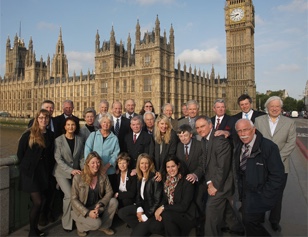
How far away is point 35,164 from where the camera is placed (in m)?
4.37

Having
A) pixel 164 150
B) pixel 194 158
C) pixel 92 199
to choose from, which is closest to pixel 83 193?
pixel 92 199

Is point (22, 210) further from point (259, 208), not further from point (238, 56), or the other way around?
point (238, 56)

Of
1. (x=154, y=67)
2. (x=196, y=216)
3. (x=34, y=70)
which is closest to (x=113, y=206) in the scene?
(x=196, y=216)

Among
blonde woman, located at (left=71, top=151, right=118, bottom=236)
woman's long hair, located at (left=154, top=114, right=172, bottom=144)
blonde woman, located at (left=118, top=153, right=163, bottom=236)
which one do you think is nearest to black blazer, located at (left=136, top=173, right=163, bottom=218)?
blonde woman, located at (left=118, top=153, right=163, bottom=236)

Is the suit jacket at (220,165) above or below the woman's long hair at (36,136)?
below

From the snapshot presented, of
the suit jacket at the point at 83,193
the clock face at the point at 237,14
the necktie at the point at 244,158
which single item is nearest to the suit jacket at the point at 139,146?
the suit jacket at the point at 83,193

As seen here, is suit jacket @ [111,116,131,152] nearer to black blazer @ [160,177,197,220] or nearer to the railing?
black blazer @ [160,177,197,220]

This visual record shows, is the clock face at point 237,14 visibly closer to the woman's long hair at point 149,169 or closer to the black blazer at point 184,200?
the woman's long hair at point 149,169

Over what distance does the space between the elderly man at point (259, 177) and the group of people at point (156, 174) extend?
14 millimetres

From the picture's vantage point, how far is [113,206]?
4539 millimetres

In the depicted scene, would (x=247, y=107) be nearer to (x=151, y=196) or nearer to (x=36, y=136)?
(x=151, y=196)

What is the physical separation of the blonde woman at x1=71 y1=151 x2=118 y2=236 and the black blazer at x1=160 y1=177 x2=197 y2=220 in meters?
1.04

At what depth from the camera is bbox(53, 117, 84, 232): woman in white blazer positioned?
15.2ft

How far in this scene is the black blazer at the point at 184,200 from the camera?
4125 millimetres
